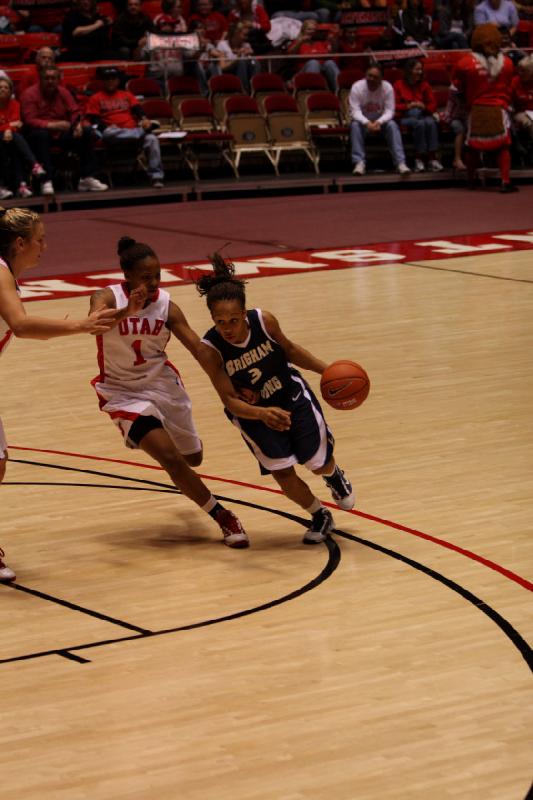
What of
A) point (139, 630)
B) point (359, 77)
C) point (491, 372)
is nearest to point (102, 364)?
point (139, 630)

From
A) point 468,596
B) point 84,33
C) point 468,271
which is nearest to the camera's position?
point 468,596

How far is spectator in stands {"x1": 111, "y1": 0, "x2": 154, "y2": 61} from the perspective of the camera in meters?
18.5

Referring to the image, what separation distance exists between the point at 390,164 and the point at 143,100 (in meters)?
3.79

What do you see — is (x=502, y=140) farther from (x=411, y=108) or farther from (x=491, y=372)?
(x=491, y=372)

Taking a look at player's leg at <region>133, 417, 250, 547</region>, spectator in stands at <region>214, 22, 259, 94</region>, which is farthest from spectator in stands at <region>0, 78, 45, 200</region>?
player's leg at <region>133, 417, 250, 547</region>

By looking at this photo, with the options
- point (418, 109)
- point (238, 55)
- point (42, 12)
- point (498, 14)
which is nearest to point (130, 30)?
point (238, 55)

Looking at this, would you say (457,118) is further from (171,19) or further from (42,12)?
(42,12)

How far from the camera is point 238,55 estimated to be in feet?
62.5

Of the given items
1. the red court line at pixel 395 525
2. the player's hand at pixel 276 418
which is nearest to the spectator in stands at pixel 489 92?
the red court line at pixel 395 525

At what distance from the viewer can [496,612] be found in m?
4.62

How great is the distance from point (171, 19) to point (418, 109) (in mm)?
3584

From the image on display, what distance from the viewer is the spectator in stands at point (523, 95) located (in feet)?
59.8

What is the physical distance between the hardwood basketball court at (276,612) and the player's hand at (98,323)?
989mm

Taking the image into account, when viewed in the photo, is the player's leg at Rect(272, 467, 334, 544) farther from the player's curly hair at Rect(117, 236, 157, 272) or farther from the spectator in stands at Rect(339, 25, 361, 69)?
the spectator in stands at Rect(339, 25, 361, 69)
